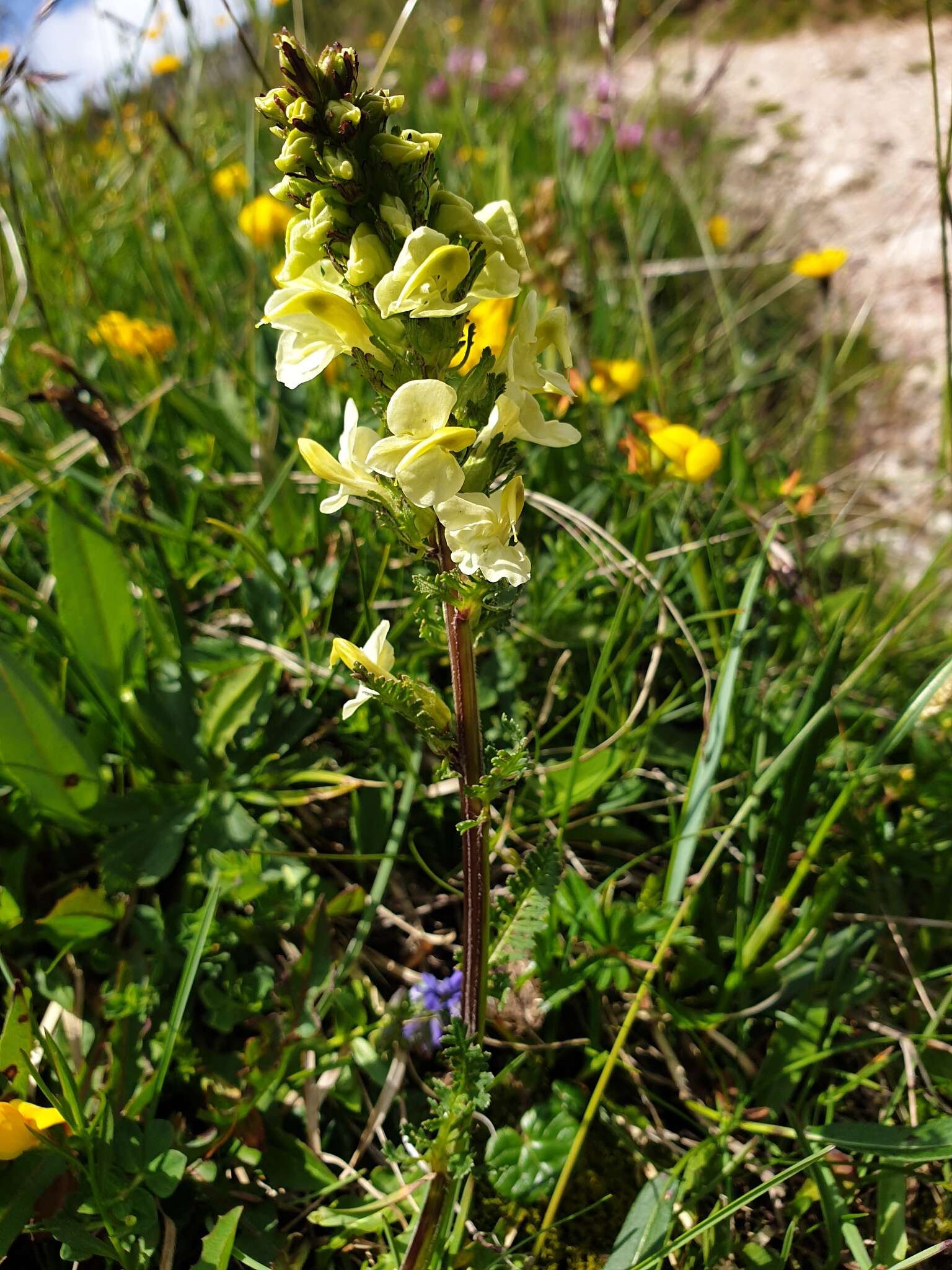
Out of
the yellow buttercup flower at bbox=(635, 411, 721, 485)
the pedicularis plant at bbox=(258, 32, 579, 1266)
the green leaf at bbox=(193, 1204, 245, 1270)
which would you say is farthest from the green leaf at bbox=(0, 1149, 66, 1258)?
the yellow buttercup flower at bbox=(635, 411, 721, 485)

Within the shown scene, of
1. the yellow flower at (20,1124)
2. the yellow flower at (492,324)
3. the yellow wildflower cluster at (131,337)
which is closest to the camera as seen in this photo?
the yellow flower at (20,1124)

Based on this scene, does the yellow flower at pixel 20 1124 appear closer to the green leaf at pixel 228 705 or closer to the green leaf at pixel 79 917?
the green leaf at pixel 79 917

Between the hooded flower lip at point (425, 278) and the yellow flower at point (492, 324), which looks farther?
the yellow flower at point (492, 324)

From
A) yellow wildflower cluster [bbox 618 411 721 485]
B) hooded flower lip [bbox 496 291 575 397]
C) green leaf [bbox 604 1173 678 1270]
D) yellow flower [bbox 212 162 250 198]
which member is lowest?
green leaf [bbox 604 1173 678 1270]

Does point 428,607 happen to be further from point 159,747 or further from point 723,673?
point 159,747

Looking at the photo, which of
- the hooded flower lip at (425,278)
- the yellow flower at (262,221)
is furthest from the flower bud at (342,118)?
the yellow flower at (262,221)

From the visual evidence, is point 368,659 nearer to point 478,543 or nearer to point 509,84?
point 478,543

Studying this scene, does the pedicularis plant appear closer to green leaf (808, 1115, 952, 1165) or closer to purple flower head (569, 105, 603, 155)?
green leaf (808, 1115, 952, 1165)

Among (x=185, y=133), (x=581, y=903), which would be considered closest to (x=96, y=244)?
(x=185, y=133)

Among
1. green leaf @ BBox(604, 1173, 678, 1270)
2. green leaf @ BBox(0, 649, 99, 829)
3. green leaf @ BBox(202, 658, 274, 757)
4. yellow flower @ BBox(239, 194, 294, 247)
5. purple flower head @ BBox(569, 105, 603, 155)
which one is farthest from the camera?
purple flower head @ BBox(569, 105, 603, 155)
